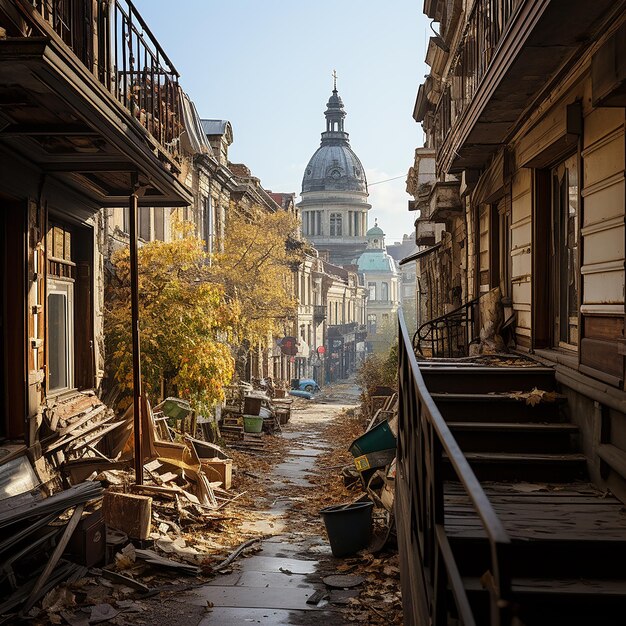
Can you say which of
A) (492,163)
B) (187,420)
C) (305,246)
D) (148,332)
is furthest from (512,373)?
(305,246)

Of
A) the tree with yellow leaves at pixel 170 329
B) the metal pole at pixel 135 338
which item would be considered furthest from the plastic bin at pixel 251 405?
the metal pole at pixel 135 338

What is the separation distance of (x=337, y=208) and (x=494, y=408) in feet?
341

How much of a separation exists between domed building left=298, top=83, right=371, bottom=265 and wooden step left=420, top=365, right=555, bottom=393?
330ft

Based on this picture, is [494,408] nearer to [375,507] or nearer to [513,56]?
[513,56]

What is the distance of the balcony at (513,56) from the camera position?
537cm

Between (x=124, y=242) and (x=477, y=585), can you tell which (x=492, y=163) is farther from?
(x=124, y=242)

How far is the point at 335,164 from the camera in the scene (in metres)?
111

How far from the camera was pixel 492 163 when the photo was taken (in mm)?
10234

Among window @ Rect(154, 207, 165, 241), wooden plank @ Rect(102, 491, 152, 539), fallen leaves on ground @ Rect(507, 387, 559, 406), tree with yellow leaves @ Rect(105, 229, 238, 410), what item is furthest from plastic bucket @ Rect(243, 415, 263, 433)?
fallen leaves on ground @ Rect(507, 387, 559, 406)

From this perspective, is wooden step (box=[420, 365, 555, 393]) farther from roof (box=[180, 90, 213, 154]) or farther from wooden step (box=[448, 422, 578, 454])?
roof (box=[180, 90, 213, 154])

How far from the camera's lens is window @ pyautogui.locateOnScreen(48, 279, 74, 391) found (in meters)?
10.5

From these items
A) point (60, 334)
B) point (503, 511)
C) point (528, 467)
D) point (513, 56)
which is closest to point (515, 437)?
point (528, 467)

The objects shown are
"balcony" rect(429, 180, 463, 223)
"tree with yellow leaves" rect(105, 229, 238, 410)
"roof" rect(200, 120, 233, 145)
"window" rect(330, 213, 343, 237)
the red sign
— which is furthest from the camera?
"window" rect(330, 213, 343, 237)

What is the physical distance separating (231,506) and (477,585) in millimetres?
9098
